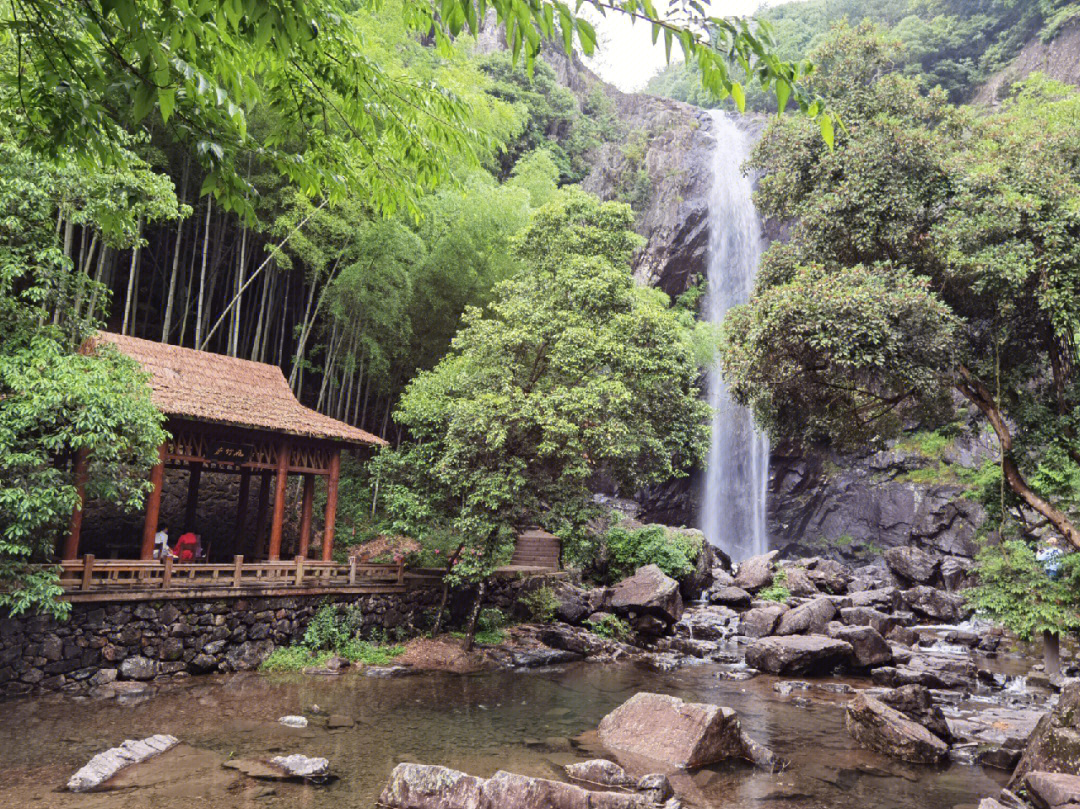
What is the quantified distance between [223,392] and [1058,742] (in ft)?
39.5

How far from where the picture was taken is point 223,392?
12086 mm

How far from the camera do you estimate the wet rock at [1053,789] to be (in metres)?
5.54

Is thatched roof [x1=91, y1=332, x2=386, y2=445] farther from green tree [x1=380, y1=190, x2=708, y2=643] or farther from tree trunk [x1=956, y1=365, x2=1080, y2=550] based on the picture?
tree trunk [x1=956, y1=365, x2=1080, y2=550]

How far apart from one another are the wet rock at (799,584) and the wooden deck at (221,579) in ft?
35.9

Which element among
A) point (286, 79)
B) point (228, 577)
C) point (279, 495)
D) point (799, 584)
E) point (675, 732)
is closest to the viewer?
point (286, 79)

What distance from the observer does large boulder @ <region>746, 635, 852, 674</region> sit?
12758 millimetres

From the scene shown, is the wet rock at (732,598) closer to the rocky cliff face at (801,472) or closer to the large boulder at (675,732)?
the rocky cliff face at (801,472)

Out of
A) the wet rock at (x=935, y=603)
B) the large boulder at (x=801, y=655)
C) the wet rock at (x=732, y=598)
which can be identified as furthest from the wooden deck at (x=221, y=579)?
the wet rock at (x=935, y=603)

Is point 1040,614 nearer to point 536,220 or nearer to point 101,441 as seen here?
point 536,220

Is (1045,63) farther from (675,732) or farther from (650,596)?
(675,732)

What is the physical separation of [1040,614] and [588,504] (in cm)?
680

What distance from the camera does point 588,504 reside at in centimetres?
1288

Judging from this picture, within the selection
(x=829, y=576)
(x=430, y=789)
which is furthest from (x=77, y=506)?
(x=829, y=576)

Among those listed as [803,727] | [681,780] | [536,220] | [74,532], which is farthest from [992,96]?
[74,532]
